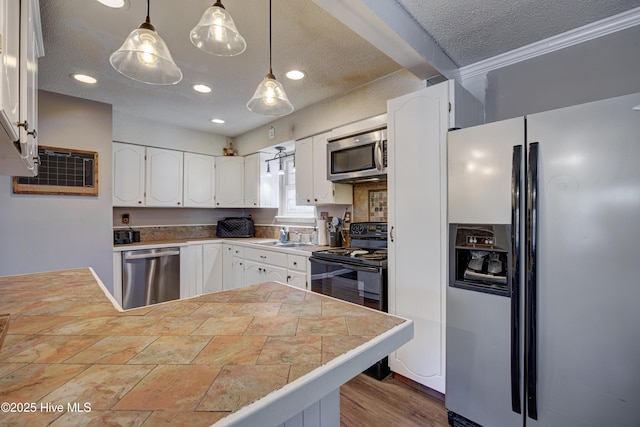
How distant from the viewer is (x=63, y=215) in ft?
9.30

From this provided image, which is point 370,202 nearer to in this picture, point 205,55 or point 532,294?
point 532,294

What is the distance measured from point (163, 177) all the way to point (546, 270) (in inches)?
160

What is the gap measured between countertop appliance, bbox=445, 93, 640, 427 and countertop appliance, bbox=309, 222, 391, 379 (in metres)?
0.55

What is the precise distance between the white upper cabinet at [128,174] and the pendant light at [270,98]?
269 centimetres

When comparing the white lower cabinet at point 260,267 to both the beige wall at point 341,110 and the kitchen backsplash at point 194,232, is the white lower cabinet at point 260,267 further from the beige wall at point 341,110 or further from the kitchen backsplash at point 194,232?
the beige wall at point 341,110

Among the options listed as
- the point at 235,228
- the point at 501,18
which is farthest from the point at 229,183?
the point at 501,18

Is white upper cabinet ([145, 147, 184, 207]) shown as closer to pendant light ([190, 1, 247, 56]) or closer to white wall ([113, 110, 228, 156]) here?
white wall ([113, 110, 228, 156])

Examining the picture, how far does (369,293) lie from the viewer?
2.29m

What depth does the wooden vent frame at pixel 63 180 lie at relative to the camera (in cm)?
265

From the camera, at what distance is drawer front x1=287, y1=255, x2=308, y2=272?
276 cm

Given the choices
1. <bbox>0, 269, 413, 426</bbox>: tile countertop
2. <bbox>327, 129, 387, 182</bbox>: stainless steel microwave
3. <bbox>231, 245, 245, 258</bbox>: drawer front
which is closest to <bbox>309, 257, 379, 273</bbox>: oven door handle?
<bbox>327, 129, 387, 182</bbox>: stainless steel microwave

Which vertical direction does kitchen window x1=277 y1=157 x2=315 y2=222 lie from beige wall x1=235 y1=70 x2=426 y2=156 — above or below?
below

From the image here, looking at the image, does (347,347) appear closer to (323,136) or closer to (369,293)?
(369,293)

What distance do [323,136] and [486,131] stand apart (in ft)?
5.57
